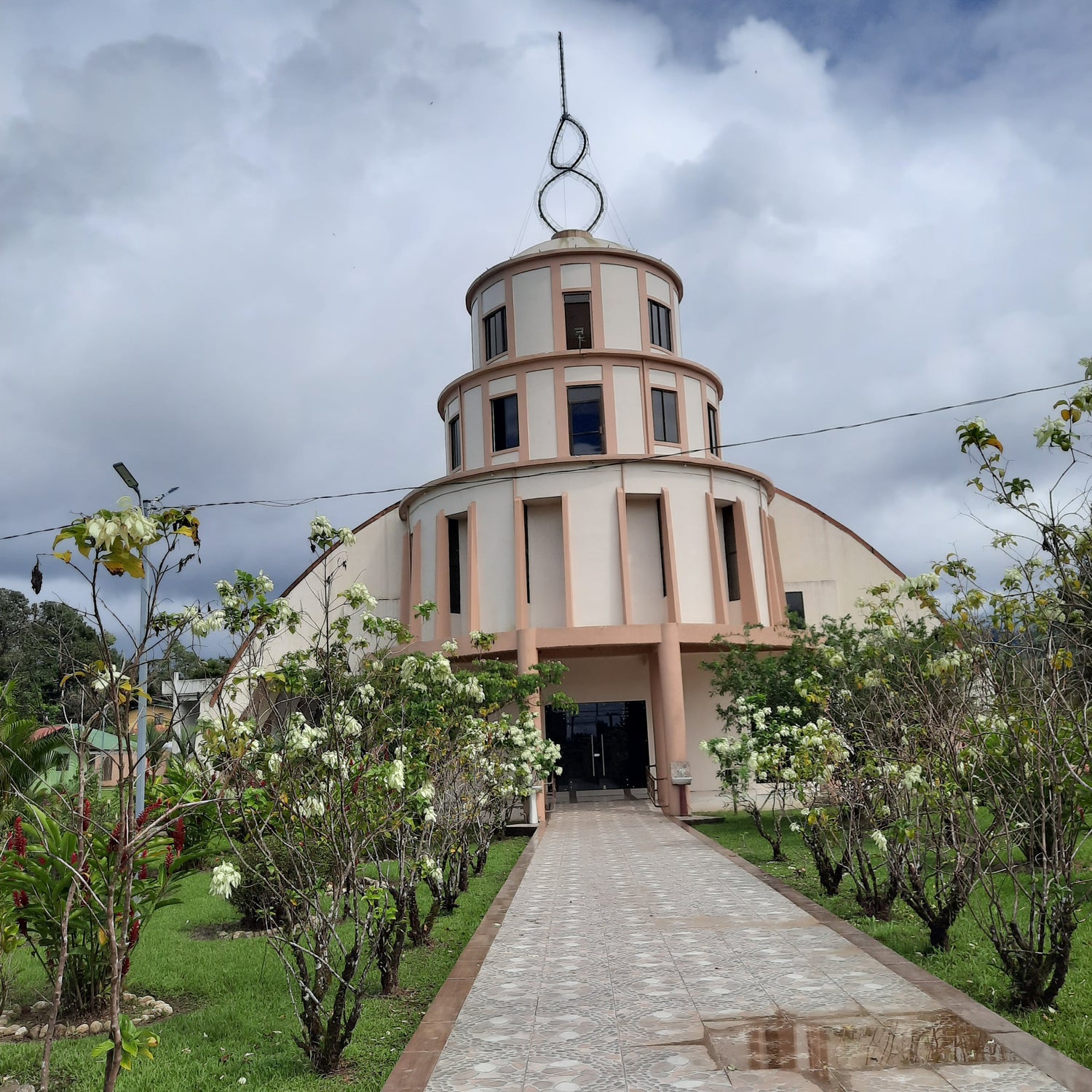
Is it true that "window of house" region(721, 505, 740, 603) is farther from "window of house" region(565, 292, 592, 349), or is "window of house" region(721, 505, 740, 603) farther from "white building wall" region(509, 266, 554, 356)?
"white building wall" region(509, 266, 554, 356)

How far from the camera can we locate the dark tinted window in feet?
92.3

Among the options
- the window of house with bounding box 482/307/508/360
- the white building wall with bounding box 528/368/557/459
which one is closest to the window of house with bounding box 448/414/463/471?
the window of house with bounding box 482/307/508/360

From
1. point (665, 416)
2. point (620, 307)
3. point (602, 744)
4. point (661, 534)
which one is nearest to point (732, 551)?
point (661, 534)

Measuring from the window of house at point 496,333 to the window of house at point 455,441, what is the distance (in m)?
2.16

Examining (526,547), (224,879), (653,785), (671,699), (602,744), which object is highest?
(526,547)

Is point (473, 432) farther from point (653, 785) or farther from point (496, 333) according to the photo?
point (653, 785)

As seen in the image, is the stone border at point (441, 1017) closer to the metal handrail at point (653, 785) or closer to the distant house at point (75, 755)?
the distant house at point (75, 755)

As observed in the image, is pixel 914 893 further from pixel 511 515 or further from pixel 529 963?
pixel 511 515

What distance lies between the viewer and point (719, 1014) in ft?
21.9

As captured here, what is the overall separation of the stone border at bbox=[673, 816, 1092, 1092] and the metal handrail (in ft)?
47.5

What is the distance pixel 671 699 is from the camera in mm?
23391

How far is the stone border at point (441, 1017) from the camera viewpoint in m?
5.60

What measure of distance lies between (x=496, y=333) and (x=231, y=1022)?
23417mm

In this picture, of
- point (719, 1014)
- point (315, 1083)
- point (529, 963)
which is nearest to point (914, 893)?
point (719, 1014)
